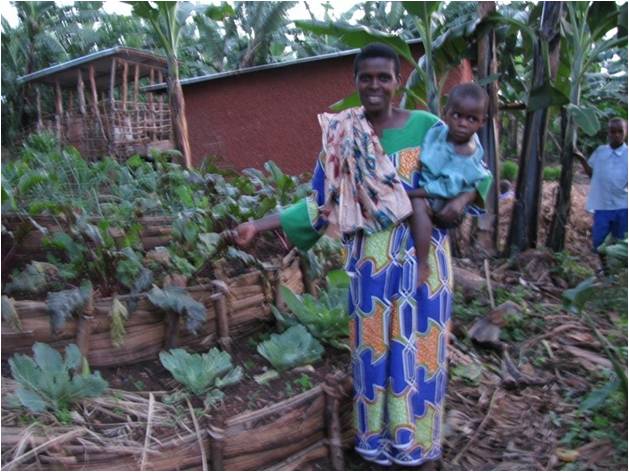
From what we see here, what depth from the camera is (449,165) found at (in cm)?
233

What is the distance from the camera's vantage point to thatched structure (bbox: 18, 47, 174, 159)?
9.87 m

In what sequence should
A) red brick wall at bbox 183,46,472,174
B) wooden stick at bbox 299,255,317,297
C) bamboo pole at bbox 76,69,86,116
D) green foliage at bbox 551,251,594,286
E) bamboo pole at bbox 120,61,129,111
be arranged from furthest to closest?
bamboo pole at bbox 76,69,86,116 → bamboo pole at bbox 120,61,129,111 → red brick wall at bbox 183,46,472,174 → green foliage at bbox 551,251,594,286 → wooden stick at bbox 299,255,317,297

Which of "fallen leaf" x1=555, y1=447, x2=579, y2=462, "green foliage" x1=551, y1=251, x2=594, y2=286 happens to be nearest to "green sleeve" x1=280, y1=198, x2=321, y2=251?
"fallen leaf" x1=555, y1=447, x2=579, y2=462

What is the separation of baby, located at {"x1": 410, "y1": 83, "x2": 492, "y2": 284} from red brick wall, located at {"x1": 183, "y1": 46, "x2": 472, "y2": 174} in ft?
22.0

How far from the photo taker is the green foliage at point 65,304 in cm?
259

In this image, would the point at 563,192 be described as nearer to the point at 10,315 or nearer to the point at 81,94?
the point at 10,315

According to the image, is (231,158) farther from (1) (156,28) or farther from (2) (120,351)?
(2) (120,351)

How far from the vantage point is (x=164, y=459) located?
2.27 m

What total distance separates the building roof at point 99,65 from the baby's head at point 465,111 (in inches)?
354

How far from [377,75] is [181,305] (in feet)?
4.05

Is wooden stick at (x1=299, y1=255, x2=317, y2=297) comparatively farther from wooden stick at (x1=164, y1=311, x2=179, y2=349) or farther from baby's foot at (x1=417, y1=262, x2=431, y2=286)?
baby's foot at (x1=417, y1=262, x2=431, y2=286)

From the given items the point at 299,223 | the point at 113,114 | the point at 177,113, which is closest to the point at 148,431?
the point at 299,223

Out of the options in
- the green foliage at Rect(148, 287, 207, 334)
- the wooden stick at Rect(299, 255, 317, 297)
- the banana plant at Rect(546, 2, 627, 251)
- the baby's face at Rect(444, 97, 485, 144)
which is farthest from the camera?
the banana plant at Rect(546, 2, 627, 251)

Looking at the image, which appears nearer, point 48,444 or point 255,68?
point 48,444
